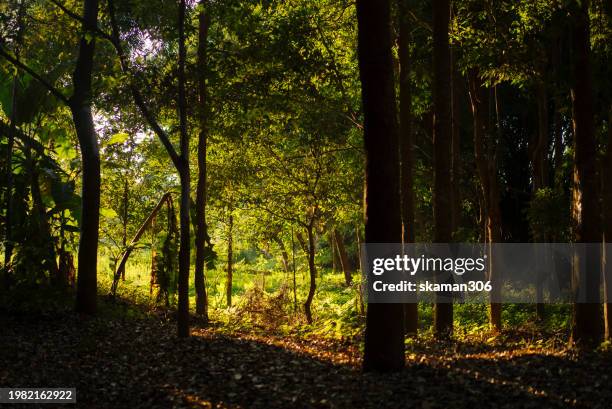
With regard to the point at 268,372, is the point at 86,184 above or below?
above

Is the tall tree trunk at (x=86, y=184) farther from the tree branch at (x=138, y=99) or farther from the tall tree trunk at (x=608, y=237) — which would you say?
the tall tree trunk at (x=608, y=237)

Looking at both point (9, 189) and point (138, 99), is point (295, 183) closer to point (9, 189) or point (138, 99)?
point (9, 189)

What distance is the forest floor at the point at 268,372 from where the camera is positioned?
715 cm

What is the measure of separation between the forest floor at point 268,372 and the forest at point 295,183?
5 centimetres

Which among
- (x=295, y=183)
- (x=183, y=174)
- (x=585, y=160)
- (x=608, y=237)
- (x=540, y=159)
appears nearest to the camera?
(x=585, y=160)

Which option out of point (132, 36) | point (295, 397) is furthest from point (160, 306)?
point (295, 397)

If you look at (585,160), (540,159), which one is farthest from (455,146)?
(585,160)

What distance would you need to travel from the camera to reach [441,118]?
11.7m

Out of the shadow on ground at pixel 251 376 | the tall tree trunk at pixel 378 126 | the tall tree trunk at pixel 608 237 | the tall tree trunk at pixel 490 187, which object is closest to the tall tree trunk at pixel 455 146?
the tall tree trunk at pixel 490 187

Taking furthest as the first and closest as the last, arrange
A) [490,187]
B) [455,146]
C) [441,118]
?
[455,146] < [490,187] < [441,118]

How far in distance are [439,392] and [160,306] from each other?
1080 centimetres

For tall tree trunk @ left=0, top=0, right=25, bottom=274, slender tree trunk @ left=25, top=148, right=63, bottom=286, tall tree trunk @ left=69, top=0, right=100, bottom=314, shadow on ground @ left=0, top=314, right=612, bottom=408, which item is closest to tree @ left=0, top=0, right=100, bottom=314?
tall tree trunk @ left=69, top=0, right=100, bottom=314

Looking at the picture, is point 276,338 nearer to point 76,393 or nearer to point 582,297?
point 76,393

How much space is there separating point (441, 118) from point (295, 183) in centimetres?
747
